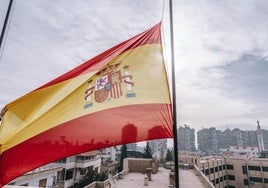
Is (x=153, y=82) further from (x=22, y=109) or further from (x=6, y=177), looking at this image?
(x=6, y=177)

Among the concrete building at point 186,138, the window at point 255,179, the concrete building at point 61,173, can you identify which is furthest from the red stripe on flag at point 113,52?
the concrete building at point 186,138

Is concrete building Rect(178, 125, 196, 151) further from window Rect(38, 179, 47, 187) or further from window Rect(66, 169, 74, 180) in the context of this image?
window Rect(38, 179, 47, 187)

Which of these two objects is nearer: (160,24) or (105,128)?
(105,128)

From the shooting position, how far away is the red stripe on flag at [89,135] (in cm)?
403

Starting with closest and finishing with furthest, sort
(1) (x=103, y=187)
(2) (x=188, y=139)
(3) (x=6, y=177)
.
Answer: (3) (x=6, y=177)
(1) (x=103, y=187)
(2) (x=188, y=139)

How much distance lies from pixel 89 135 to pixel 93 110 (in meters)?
0.49

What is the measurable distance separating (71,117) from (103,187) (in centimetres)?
1410

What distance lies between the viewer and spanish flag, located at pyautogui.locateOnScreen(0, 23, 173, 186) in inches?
160

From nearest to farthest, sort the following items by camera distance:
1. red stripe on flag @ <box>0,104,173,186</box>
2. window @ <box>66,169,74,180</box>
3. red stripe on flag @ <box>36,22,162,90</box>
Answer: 1. red stripe on flag @ <box>0,104,173,186</box>
2. red stripe on flag @ <box>36,22,162,90</box>
3. window @ <box>66,169,74,180</box>

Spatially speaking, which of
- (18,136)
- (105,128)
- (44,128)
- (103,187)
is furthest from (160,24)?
(103,187)

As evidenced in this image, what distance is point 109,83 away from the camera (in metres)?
4.57

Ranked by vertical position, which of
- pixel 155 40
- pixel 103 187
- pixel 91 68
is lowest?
pixel 103 187

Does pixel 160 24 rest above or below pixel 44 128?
above

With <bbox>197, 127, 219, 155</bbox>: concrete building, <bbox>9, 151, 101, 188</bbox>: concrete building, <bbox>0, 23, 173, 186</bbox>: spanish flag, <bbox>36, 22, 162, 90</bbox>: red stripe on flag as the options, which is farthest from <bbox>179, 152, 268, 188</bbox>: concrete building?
<bbox>197, 127, 219, 155</bbox>: concrete building
